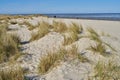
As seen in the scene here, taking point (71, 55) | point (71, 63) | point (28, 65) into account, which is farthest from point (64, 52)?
point (28, 65)

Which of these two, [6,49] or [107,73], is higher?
[107,73]

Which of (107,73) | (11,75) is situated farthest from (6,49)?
(107,73)

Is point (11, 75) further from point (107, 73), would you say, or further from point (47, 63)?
point (107, 73)

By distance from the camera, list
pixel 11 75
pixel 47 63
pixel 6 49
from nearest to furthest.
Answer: pixel 11 75, pixel 47 63, pixel 6 49

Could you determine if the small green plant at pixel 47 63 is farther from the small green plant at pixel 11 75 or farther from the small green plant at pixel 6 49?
the small green plant at pixel 6 49

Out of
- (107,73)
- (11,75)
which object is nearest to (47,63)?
(11,75)

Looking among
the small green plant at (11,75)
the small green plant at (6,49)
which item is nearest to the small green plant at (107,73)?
the small green plant at (11,75)

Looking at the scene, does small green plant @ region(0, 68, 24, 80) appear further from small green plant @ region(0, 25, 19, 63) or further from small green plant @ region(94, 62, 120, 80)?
small green plant @ region(0, 25, 19, 63)

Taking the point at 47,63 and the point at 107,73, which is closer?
the point at 107,73

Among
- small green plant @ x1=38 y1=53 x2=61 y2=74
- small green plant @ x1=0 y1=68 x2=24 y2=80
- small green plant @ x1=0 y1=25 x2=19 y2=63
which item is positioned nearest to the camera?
small green plant @ x1=0 y1=68 x2=24 y2=80

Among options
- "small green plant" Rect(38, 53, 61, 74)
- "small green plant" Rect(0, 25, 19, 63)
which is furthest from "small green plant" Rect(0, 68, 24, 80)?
"small green plant" Rect(0, 25, 19, 63)

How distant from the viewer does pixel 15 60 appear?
4895mm

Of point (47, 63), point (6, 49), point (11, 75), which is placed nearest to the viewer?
point (11, 75)

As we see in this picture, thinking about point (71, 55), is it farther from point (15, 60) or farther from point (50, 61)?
point (15, 60)
